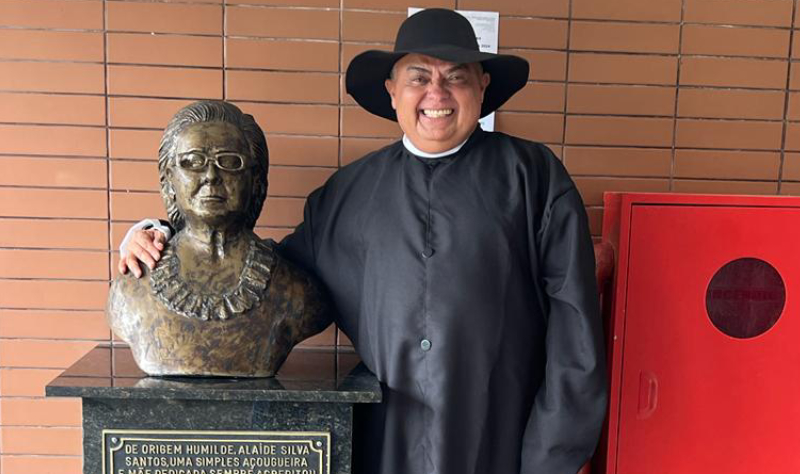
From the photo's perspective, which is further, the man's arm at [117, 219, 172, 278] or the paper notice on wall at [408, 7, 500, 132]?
the paper notice on wall at [408, 7, 500, 132]

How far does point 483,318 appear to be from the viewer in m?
1.57

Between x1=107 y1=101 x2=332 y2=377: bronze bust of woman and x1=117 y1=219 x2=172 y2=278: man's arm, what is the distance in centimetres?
2

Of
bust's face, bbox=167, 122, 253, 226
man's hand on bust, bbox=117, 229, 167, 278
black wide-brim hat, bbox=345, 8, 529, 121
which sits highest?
black wide-brim hat, bbox=345, 8, 529, 121

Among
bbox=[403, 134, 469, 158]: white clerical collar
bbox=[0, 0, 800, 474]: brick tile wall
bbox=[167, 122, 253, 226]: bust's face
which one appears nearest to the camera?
bbox=[167, 122, 253, 226]: bust's face

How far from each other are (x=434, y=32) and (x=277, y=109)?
763 millimetres

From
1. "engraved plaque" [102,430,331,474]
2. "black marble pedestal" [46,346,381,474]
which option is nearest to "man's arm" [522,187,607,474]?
"black marble pedestal" [46,346,381,474]

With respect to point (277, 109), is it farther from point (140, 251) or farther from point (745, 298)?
point (745, 298)

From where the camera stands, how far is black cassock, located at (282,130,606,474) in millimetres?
1557

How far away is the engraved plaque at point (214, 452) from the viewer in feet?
4.86

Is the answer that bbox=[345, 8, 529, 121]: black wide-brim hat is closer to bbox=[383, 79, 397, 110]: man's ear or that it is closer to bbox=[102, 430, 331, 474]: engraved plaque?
bbox=[383, 79, 397, 110]: man's ear

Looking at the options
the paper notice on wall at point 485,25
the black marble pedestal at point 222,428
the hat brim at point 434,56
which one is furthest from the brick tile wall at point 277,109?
the black marble pedestal at point 222,428

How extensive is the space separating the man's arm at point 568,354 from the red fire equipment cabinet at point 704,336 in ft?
1.21

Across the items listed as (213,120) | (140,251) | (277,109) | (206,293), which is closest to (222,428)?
(206,293)

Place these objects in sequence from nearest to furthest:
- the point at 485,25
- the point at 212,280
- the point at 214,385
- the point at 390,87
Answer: the point at 214,385
the point at 212,280
the point at 390,87
the point at 485,25
